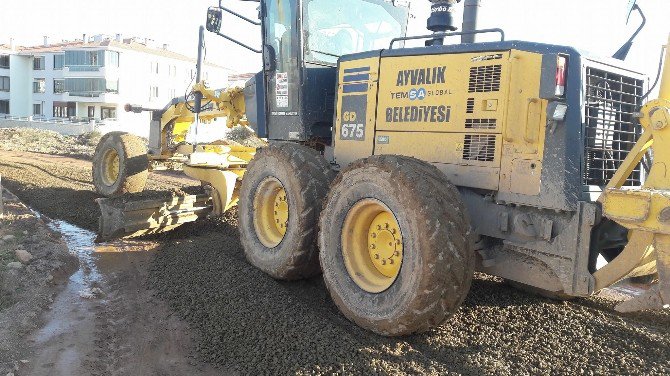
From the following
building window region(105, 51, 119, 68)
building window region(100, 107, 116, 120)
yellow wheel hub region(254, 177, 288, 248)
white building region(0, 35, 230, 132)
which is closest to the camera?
yellow wheel hub region(254, 177, 288, 248)

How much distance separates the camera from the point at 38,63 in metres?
53.3

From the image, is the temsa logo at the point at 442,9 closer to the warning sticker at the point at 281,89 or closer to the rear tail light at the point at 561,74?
the warning sticker at the point at 281,89

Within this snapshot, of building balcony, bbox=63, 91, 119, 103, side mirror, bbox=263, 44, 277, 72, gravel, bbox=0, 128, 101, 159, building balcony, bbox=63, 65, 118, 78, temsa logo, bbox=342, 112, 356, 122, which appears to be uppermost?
building balcony, bbox=63, 65, 118, 78

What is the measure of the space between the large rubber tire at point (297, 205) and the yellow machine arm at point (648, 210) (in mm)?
2454

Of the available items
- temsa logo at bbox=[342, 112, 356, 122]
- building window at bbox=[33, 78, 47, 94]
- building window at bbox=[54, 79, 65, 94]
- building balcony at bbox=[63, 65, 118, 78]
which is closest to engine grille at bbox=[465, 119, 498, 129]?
temsa logo at bbox=[342, 112, 356, 122]

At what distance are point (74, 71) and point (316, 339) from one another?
50677 mm

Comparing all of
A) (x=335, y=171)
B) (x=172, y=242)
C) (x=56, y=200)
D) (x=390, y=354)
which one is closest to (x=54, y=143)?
(x=56, y=200)

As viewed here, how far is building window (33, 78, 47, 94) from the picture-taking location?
52.6m

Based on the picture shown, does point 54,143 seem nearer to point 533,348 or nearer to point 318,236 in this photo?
point 318,236

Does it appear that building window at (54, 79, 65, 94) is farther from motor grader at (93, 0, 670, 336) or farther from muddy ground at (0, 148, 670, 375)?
motor grader at (93, 0, 670, 336)

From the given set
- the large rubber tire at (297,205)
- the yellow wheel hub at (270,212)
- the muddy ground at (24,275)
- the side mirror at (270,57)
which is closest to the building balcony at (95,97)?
the muddy ground at (24,275)

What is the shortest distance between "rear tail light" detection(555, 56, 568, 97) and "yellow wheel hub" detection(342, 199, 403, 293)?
147 cm

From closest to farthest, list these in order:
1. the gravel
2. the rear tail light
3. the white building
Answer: the rear tail light, the gravel, the white building

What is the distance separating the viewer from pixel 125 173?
9.69 meters
